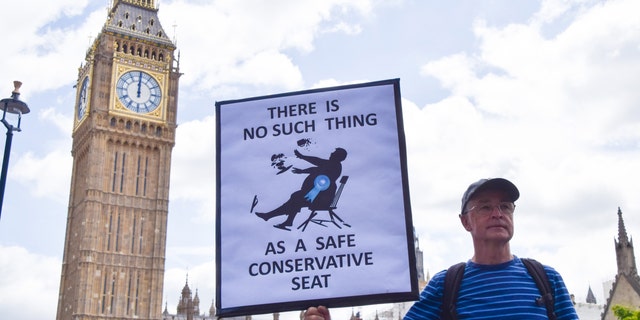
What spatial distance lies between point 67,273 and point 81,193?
5.53m

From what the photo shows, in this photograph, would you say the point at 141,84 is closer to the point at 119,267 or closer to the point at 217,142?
the point at 119,267

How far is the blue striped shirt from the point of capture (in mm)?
3709

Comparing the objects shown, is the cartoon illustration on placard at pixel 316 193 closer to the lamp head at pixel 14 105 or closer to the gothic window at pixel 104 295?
the lamp head at pixel 14 105

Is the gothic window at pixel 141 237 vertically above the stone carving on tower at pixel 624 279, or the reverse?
the gothic window at pixel 141 237

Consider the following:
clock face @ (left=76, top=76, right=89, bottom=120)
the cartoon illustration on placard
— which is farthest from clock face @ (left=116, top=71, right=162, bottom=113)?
the cartoon illustration on placard

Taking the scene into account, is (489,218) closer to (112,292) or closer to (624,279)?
(624,279)

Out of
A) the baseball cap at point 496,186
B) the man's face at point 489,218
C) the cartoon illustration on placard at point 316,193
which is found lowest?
the man's face at point 489,218

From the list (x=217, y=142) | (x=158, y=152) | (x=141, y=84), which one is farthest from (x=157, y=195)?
(x=217, y=142)

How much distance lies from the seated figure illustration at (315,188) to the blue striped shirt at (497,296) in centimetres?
86

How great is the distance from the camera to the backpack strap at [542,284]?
3.71 meters

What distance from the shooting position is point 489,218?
3846 millimetres

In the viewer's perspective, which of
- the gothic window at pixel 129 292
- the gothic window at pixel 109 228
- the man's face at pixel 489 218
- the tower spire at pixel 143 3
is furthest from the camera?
the tower spire at pixel 143 3

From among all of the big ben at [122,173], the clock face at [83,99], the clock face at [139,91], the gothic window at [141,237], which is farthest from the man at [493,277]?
the clock face at [83,99]

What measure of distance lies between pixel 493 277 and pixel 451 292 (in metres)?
0.21
